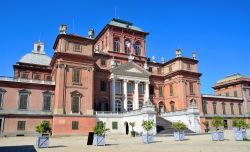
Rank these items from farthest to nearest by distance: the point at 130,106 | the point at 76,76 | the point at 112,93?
the point at 130,106 < the point at 112,93 < the point at 76,76

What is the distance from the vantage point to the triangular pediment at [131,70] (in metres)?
44.0

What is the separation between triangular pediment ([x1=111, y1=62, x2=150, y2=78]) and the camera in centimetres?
4397

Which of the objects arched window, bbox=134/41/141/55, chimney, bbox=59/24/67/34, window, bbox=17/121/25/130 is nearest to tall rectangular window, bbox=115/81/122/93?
arched window, bbox=134/41/141/55

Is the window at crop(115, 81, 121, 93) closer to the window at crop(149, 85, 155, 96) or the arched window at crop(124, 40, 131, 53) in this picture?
the window at crop(149, 85, 155, 96)

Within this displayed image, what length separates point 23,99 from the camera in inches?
1374

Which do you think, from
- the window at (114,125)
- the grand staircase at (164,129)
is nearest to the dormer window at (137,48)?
the grand staircase at (164,129)

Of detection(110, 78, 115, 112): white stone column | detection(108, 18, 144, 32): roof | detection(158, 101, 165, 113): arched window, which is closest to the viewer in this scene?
detection(110, 78, 115, 112): white stone column

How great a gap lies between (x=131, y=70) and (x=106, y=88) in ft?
20.3

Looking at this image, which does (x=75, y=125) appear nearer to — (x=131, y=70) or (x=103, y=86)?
(x=103, y=86)

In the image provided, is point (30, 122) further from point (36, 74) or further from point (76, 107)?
point (36, 74)

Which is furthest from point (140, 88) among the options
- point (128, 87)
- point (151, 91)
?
point (151, 91)

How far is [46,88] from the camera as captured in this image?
121ft

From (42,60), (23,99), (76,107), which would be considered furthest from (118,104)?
(42,60)

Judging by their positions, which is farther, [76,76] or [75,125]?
[76,76]
